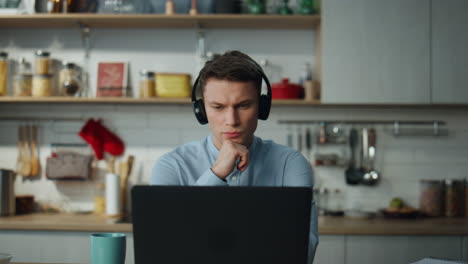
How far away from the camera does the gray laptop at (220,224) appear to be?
3.45 ft

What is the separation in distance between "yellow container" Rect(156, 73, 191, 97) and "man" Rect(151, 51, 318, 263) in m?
1.52

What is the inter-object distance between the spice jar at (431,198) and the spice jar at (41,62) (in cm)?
241

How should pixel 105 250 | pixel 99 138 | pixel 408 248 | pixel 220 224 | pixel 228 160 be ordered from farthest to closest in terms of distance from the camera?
pixel 99 138 < pixel 408 248 < pixel 228 160 < pixel 105 250 < pixel 220 224

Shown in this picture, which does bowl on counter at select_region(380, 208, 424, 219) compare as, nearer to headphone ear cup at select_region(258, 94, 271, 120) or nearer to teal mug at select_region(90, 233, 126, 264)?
headphone ear cup at select_region(258, 94, 271, 120)

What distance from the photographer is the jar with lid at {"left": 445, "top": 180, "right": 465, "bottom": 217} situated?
3434 millimetres

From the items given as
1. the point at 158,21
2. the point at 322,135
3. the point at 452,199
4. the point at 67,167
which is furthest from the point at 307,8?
the point at 67,167

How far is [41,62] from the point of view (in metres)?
3.50

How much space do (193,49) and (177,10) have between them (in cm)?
29

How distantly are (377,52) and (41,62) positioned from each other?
6.59ft

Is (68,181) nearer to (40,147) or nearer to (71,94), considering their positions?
(40,147)

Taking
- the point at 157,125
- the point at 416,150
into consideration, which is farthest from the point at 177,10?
the point at 416,150

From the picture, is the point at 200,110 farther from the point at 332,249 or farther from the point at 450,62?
the point at 450,62

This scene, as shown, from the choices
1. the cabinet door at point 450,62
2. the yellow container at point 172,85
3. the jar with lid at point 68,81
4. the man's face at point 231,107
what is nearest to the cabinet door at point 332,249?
the cabinet door at point 450,62

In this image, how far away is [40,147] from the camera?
12.0 feet
